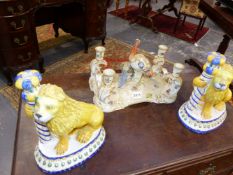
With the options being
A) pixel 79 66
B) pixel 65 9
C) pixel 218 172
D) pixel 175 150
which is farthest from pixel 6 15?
pixel 218 172

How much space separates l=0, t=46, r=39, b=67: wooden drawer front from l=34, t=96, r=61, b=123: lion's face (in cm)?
131

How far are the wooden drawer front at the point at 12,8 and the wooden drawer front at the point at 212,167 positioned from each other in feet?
4.86

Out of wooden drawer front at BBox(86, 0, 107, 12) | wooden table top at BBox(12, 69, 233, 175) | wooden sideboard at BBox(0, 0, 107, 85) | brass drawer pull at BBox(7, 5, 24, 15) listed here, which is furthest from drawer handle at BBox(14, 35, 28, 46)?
wooden table top at BBox(12, 69, 233, 175)

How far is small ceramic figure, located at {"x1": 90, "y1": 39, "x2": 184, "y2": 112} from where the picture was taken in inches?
39.8

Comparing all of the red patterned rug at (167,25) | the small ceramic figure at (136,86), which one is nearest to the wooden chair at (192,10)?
the red patterned rug at (167,25)

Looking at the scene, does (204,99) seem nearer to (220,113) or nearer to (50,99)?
(220,113)

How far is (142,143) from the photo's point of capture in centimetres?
95

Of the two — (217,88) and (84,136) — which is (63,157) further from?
(217,88)

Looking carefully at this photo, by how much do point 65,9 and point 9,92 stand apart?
1.15 metres

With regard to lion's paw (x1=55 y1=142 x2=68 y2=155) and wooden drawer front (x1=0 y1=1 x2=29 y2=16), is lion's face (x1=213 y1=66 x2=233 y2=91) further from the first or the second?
wooden drawer front (x1=0 y1=1 x2=29 y2=16)

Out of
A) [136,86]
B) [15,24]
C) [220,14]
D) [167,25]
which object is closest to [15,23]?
[15,24]

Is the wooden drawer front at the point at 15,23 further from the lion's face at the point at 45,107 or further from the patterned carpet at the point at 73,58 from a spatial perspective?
the lion's face at the point at 45,107

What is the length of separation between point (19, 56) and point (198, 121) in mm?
1485

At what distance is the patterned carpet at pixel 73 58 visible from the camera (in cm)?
188
